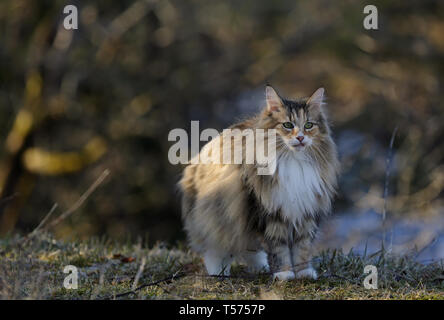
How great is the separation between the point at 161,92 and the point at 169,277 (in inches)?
263

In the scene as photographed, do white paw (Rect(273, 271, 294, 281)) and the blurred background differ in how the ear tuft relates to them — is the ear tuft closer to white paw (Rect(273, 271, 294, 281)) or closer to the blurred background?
white paw (Rect(273, 271, 294, 281))

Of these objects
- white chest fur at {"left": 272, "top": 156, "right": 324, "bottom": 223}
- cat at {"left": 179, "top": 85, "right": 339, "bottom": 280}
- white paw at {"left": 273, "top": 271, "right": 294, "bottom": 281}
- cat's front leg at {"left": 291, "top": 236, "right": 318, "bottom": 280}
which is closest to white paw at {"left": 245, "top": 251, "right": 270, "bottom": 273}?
cat at {"left": 179, "top": 85, "right": 339, "bottom": 280}

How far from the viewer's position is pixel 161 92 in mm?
9805

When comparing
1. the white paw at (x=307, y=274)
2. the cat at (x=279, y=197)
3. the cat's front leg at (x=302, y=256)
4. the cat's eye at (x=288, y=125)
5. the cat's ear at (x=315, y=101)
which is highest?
the cat's ear at (x=315, y=101)

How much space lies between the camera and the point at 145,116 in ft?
31.7

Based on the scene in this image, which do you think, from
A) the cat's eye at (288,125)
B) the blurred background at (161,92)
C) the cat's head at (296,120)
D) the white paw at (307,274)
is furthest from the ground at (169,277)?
the blurred background at (161,92)

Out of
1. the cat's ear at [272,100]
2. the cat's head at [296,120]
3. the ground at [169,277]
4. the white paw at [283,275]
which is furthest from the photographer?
the cat's ear at [272,100]

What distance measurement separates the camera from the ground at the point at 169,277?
3096 mm

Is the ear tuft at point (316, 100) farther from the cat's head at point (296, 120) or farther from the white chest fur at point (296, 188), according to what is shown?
the white chest fur at point (296, 188)

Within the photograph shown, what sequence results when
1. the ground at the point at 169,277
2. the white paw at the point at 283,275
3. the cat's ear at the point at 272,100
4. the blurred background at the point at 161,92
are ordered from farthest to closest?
the blurred background at the point at 161,92, the cat's ear at the point at 272,100, the white paw at the point at 283,275, the ground at the point at 169,277

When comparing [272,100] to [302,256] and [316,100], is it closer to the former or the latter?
[316,100]

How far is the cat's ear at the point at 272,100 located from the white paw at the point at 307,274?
3.52 ft

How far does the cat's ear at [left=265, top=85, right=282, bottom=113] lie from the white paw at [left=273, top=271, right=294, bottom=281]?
3.50 ft

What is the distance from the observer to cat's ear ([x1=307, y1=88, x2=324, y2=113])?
3.85m
